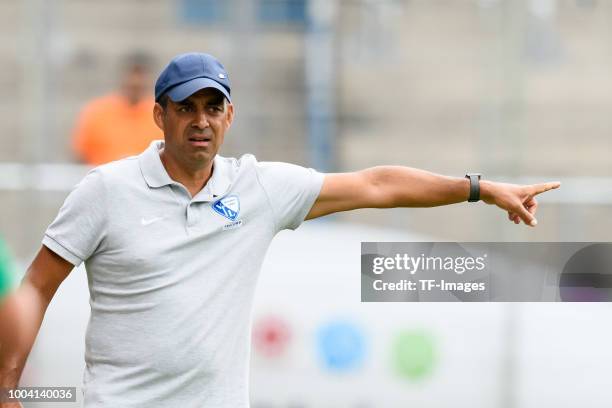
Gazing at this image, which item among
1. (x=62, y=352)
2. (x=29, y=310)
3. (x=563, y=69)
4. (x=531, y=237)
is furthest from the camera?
(x=563, y=69)

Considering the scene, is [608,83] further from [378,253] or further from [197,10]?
[378,253]

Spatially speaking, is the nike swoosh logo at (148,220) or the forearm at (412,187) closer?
the nike swoosh logo at (148,220)

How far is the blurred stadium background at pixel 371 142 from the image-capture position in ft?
17.3

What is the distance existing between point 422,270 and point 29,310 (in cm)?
167

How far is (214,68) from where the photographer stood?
325 cm

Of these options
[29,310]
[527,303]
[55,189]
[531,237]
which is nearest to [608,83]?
[531,237]

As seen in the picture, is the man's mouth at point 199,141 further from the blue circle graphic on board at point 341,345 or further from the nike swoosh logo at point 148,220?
→ the blue circle graphic on board at point 341,345

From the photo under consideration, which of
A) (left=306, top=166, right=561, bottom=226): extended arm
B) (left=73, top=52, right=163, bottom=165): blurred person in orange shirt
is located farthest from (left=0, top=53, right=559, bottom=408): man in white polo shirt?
(left=73, top=52, right=163, bottom=165): blurred person in orange shirt

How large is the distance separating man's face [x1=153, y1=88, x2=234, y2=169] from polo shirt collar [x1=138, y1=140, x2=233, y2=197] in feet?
0.18

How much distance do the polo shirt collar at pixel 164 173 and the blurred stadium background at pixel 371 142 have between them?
195 centimetres

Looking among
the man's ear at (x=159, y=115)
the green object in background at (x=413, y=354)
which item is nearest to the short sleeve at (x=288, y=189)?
the man's ear at (x=159, y=115)

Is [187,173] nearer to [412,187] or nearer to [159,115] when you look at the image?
[159,115]

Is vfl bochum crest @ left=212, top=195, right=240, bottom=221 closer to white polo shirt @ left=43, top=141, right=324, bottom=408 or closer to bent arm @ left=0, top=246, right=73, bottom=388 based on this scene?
white polo shirt @ left=43, top=141, right=324, bottom=408

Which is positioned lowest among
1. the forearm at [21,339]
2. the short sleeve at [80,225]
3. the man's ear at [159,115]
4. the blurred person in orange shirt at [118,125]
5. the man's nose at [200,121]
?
the forearm at [21,339]
